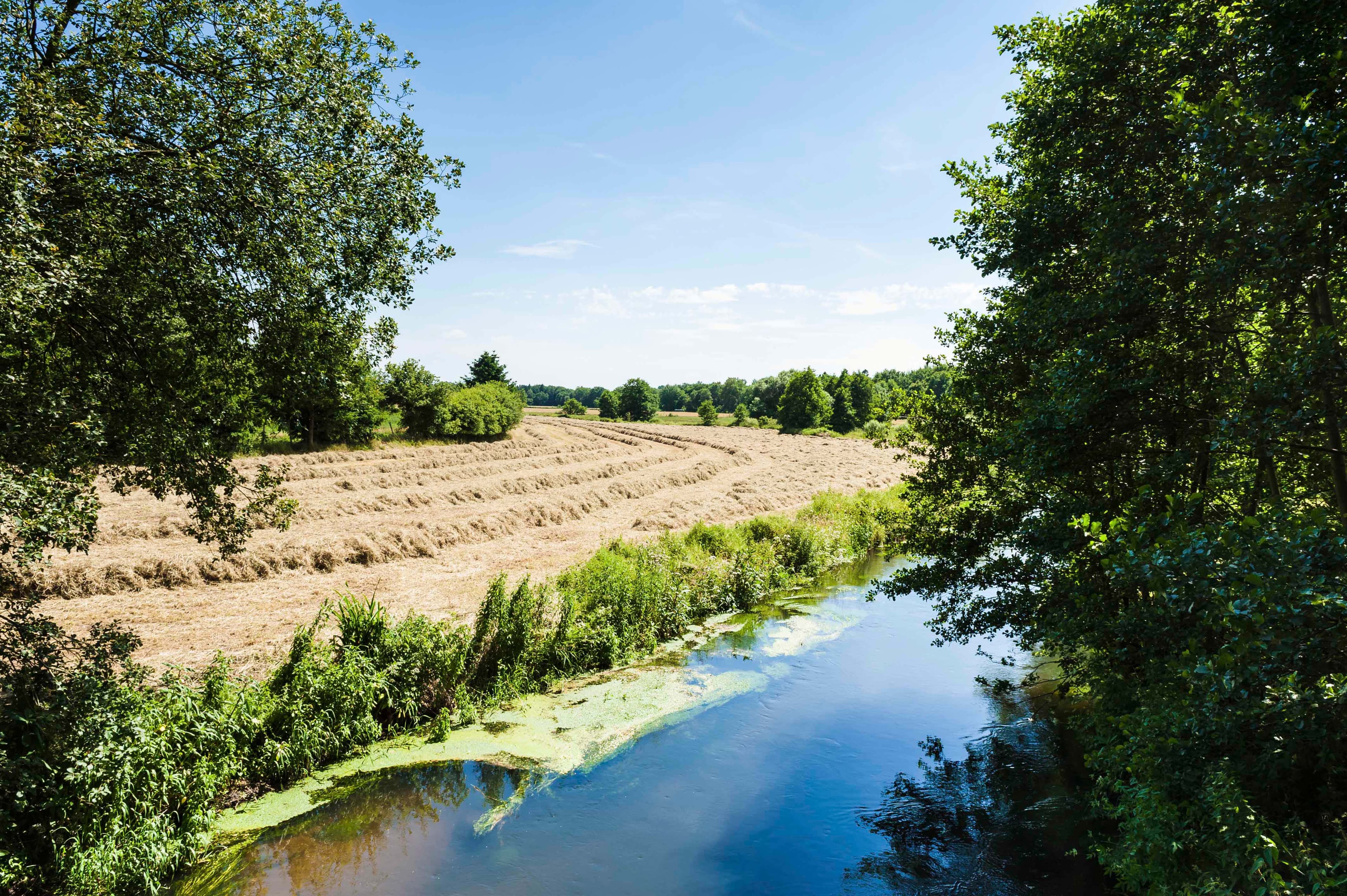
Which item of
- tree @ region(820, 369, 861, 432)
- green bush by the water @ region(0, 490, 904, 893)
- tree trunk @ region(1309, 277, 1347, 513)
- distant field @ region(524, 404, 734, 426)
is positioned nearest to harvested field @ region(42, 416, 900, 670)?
green bush by the water @ region(0, 490, 904, 893)

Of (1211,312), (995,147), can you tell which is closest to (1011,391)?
(1211,312)

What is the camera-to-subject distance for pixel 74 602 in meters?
13.4

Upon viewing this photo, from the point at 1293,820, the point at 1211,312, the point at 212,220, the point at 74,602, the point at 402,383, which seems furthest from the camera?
the point at 402,383

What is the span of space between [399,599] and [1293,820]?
15.0 metres

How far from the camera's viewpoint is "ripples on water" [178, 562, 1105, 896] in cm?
804

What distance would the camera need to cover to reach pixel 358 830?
28.7ft

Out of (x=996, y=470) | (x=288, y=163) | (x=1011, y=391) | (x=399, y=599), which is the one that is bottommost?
(x=399, y=599)

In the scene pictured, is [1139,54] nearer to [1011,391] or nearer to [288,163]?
[1011,391]

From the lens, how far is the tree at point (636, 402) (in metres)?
96.2

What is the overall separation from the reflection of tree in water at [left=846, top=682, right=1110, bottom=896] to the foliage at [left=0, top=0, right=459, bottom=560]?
984 centimetres

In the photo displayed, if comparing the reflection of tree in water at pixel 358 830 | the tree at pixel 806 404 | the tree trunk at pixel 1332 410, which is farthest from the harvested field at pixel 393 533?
the tree at pixel 806 404

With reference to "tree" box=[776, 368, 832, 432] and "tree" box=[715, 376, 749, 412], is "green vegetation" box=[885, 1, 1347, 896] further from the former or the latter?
"tree" box=[715, 376, 749, 412]

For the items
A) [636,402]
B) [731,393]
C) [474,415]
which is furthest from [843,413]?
[731,393]

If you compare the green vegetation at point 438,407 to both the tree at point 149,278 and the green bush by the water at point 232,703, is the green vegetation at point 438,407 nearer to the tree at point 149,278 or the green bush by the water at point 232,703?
the green bush by the water at point 232,703
